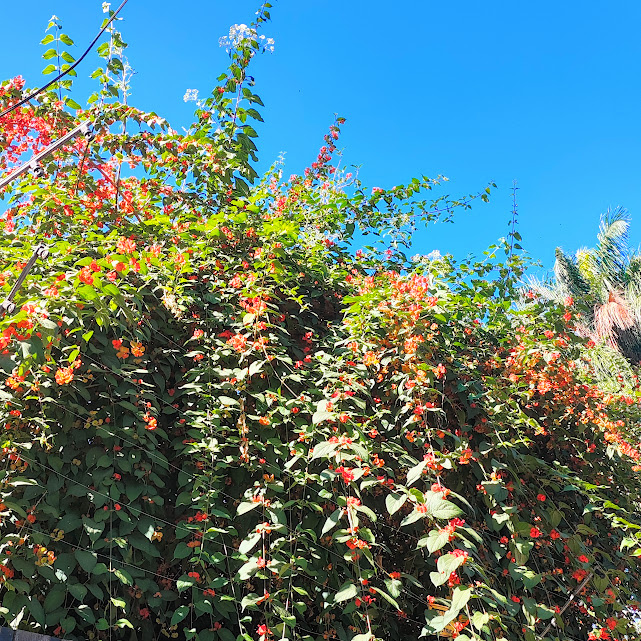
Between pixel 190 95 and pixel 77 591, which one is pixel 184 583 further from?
pixel 190 95

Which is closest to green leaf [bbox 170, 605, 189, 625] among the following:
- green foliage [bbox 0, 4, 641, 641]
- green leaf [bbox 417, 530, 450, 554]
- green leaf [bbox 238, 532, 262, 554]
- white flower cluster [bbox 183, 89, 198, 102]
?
green foliage [bbox 0, 4, 641, 641]

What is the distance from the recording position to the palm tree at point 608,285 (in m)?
8.77

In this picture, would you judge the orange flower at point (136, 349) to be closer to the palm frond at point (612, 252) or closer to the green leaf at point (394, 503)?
the green leaf at point (394, 503)

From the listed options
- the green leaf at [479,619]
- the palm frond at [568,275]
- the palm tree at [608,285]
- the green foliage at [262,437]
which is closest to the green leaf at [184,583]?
the green foliage at [262,437]

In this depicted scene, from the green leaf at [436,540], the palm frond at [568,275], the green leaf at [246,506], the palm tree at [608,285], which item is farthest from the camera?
the palm frond at [568,275]

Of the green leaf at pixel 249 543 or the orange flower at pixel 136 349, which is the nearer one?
the green leaf at pixel 249 543

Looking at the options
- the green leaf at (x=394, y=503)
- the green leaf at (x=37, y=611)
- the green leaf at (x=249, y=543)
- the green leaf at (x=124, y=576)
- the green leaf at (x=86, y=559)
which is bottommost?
the green leaf at (x=37, y=611)

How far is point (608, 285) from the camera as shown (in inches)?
371

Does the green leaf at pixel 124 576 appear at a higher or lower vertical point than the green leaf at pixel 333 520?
lower

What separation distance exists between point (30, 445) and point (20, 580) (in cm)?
32

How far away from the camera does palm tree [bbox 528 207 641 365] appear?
8.77 m

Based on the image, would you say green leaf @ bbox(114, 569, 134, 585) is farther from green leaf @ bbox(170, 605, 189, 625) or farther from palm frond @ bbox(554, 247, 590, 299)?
palm frond @ bbox(554, 247, 590, 299)

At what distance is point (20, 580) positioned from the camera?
128 centimetres

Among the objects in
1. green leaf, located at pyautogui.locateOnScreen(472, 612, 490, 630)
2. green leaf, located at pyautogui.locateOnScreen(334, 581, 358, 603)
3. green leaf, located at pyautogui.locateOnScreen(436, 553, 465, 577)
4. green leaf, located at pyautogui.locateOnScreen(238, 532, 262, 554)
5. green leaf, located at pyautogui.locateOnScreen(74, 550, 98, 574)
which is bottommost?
green leaf, located at pyautogui.locateOnScreen(74, 550, 98, 574)
